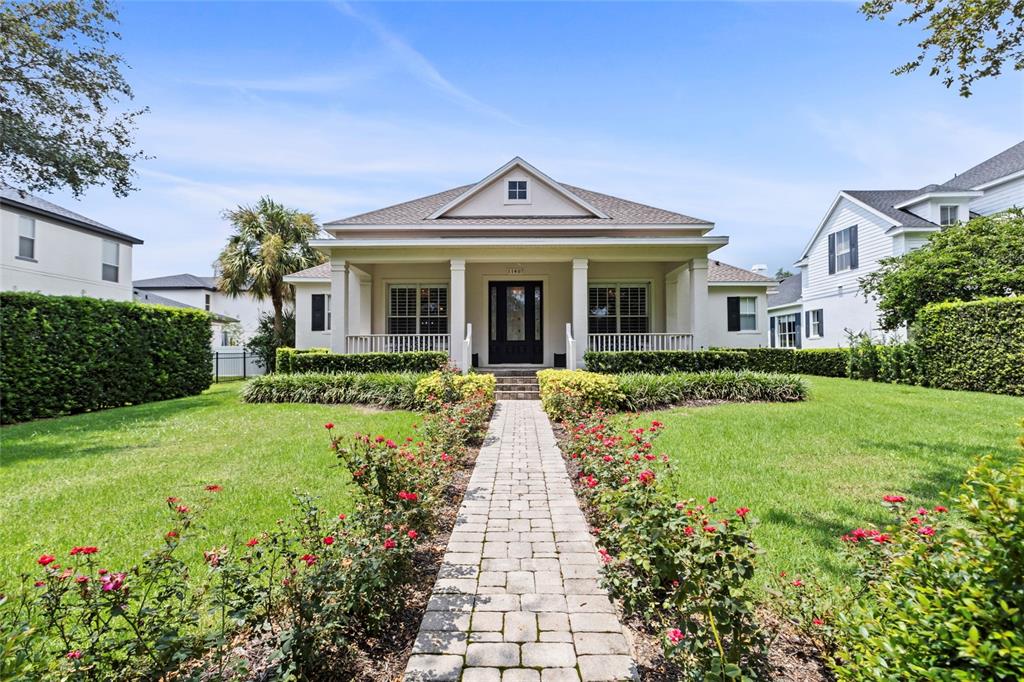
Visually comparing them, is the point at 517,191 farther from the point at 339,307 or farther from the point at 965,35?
the point at 965,35

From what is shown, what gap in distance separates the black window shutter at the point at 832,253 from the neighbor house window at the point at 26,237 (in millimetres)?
35169

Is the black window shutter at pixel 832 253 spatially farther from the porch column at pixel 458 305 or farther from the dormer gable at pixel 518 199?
the porch column at pixel 458 305

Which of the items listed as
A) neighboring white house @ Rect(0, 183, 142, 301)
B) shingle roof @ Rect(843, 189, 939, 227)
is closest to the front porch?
shingle roof @ Rect(843, 189, 939, 227)

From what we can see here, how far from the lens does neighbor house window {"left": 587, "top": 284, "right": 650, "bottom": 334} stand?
15727mm

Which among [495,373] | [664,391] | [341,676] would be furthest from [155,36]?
[664,391]

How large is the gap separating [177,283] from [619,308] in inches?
1329

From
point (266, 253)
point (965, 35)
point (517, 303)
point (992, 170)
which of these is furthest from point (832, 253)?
point (266, 253)

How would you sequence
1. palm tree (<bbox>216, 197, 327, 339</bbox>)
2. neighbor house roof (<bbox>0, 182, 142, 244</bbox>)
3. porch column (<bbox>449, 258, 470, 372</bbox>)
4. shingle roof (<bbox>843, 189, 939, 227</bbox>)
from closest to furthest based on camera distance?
porch column (<bbox>449, 258, 470, 372</bbox>) < neighbor house roof (<bbox>0, 182, 142, 244</bbox>) < shingle roof (<bbox>843, 189, 939, 227</bbox>) < palm tree (<bbox>216, 197, 327, 339</bbox>)

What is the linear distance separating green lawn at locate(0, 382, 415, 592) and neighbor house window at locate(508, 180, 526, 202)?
9.24 meters

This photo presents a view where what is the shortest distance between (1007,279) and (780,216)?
26.8ft

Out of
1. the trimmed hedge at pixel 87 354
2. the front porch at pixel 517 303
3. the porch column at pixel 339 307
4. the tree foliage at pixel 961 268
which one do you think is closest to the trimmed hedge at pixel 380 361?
the porch column at pixel 339 307

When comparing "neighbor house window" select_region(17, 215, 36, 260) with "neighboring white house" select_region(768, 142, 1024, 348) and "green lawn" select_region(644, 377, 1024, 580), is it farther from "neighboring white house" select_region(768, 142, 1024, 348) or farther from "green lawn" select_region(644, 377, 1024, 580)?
"neighboring white house" select_region(768, 142, 1024, 348)

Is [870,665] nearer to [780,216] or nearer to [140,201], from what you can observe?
[140,201]

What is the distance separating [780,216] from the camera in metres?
19.7
